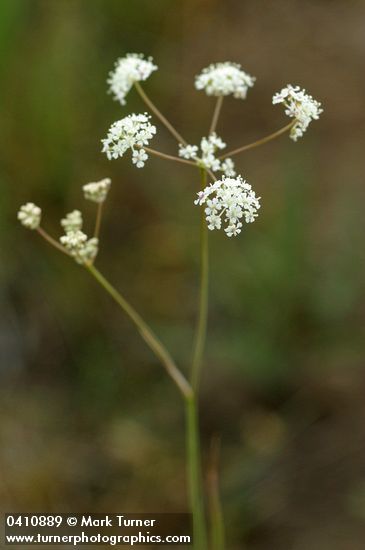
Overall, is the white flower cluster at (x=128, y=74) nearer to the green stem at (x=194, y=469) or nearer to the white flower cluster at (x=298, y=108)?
the white flower cluster at (x=298, y=108)

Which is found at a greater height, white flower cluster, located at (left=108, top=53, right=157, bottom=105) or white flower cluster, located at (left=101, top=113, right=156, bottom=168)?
white flower cluster, located at (left=108, top=53, right=157, bottom=105)

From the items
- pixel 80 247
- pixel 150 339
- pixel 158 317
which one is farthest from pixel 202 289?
pixel 158 317

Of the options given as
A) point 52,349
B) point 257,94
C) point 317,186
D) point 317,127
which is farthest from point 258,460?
point 257,94

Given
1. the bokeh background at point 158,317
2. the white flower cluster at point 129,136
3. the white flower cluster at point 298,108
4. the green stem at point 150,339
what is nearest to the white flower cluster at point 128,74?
the white flower cluster at point 129,136

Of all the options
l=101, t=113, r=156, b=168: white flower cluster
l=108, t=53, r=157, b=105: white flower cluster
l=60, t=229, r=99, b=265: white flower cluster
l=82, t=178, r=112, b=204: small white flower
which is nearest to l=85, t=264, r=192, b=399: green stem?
l=60, t=229, r=99, b=265: white flower cluster

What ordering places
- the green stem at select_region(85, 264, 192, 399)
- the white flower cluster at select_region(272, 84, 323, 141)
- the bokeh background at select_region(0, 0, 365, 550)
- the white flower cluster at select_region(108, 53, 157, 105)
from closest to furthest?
1. the green stem at select_region(85, 264, 192, 399)
2. the white flower cluster at select_region(272, 84, 323, 141)
3. the white flower cluster at select_region(108, 53, 157, 105)
4. the bokeh background at select_region(0, 0, 365, 550)

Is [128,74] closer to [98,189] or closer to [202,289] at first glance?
[98,189]

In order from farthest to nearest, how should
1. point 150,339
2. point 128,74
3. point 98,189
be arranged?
point 128,74 < point 98,189 < point 150,339

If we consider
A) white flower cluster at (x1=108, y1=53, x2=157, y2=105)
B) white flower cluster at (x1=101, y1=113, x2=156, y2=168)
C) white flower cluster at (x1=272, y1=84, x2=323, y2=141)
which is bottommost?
white flower cluster at (x1=101, y1=113, x2=156, y2=168)

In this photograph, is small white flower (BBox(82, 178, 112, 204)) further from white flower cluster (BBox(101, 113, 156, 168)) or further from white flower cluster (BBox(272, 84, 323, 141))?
white flower cluster (BBox(272, 84, 323, 141))

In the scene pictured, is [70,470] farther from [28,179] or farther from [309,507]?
[28,179]
